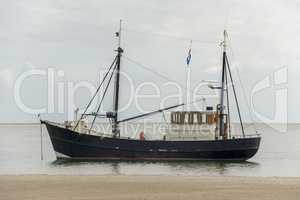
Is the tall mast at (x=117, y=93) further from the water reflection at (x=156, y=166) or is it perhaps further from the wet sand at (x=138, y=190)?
the wet sand at (x=138, y=190)

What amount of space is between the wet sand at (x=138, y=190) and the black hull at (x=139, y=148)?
20.8 metres

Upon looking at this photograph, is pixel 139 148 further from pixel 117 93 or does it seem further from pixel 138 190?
pixel 138 190

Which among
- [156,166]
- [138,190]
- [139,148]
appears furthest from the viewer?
[139,148]

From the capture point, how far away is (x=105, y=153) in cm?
4491

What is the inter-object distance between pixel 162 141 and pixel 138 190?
82.5ft

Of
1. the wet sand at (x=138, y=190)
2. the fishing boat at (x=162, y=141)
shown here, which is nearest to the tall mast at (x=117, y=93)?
the fishing boat at (x=162, y=141)

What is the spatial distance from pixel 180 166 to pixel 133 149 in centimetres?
502

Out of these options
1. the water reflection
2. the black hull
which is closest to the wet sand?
the water reflection

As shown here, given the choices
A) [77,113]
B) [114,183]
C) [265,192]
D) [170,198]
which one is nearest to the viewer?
[170,198]

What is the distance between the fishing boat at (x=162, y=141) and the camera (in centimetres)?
4472

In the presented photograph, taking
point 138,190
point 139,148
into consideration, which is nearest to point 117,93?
point 139,148

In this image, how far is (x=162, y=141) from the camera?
44750 millimetres

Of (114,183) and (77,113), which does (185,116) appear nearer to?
(77,113)

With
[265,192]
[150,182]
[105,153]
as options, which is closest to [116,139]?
[105,153]
